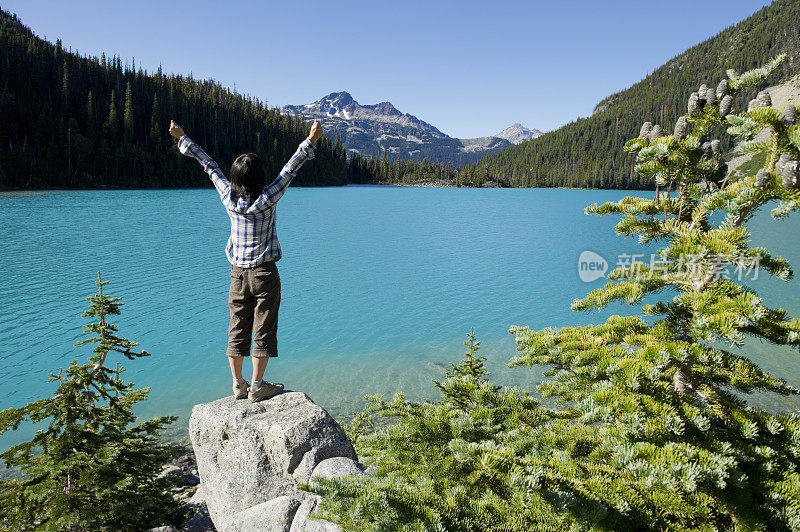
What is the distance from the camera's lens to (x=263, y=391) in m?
4.89

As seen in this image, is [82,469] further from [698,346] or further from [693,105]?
[693,105]

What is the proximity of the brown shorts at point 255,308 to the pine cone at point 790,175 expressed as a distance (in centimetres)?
432

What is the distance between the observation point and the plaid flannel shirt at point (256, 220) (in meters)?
4.25

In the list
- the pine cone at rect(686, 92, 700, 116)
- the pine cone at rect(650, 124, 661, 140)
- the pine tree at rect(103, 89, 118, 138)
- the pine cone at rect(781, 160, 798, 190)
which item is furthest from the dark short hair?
the pine tree at rect(103, 89, 118, 138)

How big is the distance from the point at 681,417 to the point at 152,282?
21.5 m

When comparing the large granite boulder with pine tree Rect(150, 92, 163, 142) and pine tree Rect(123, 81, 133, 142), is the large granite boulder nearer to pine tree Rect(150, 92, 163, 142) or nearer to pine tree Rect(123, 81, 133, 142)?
pine tree Rect(123, 81, 133, 142)

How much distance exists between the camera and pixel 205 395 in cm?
1056

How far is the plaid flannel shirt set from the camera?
13.9 feet

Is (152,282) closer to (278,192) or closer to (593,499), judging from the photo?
(278,192)

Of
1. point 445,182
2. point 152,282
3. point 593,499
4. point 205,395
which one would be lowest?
point 205,395

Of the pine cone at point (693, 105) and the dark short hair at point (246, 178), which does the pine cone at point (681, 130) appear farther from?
the dark short hair at point (246, 178)

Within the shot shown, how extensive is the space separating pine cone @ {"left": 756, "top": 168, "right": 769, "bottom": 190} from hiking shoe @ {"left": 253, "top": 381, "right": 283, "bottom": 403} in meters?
5.08

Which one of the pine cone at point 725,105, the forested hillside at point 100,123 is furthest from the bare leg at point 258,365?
the forested hillside at point 100,123

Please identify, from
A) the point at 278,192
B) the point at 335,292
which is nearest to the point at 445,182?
the point at 335,292
